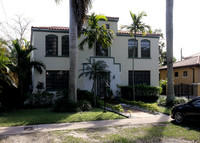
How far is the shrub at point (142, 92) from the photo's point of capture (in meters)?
17.1

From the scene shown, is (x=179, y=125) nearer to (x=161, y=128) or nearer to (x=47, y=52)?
(x=161, y=128)

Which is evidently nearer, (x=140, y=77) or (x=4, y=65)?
(x=4, y=65)

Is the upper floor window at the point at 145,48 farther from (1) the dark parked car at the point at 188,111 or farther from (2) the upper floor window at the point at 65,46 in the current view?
(1) the dark parked car at the point at 188,111

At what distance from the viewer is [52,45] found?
54.6ft

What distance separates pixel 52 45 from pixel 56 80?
9.84ft

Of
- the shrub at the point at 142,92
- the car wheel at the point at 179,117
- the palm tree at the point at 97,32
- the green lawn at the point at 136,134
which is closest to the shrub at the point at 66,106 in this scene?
the palm tree at the point at 97,32

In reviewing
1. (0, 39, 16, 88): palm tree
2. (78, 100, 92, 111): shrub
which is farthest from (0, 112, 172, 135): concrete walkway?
(0, 39, 16, 88): palm tree

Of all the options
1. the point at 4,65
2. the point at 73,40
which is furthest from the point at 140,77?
the point at 4,65

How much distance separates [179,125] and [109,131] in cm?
324

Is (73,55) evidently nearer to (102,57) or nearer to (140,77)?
(102,57)

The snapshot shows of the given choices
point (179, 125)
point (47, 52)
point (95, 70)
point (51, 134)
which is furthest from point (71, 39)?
point (179, 125)

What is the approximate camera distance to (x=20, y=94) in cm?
1588

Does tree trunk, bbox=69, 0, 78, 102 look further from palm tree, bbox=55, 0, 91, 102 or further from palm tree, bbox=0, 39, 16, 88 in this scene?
palm tree, bbox=0, 39, 16, 88

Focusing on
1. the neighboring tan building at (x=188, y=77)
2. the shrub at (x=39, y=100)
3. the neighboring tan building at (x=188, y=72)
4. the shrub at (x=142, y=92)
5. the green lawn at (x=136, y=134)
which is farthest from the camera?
the neighboring tan building at (x=188, y=72)
